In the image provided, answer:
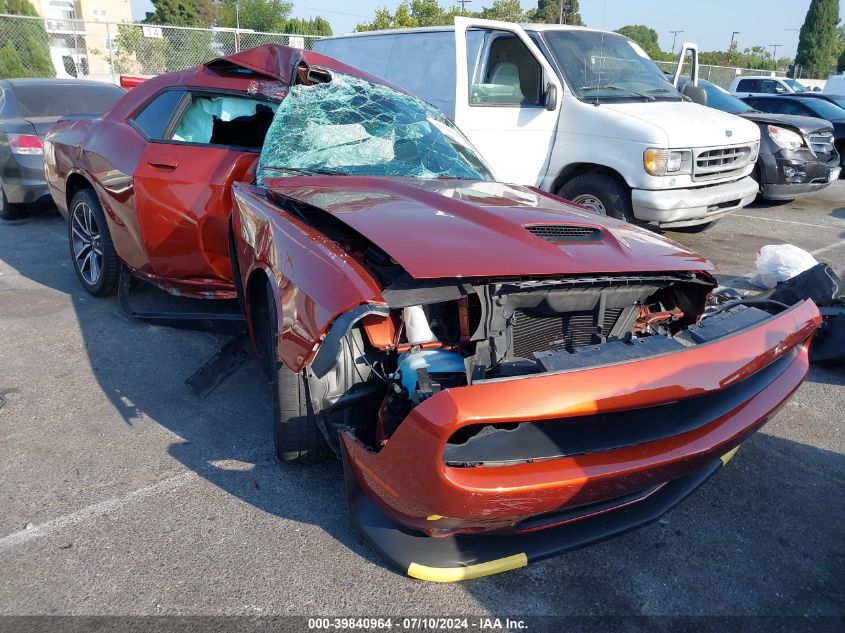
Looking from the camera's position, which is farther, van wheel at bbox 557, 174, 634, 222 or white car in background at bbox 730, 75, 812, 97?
white car in background at bbox 730, 75, 812, 97

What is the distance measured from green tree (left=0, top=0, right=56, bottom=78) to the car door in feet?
46.3

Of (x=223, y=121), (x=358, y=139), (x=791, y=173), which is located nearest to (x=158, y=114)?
(x=223, y=121)

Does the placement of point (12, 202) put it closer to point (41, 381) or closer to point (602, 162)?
point (41, 381)

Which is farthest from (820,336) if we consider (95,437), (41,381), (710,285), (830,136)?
(830,136)

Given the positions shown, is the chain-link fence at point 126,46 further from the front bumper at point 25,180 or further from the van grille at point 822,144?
the front bumper at point 25,180

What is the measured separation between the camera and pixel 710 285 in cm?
281

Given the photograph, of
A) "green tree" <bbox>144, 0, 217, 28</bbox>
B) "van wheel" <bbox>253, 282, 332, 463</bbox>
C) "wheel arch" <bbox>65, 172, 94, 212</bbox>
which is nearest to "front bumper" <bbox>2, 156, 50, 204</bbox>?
"wheel arch" <bbox>65, 172, 94, 212</bbox>

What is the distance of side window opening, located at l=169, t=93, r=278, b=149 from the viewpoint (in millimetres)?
4301

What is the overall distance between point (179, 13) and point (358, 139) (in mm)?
56130

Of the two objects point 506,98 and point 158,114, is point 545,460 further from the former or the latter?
point 506,98

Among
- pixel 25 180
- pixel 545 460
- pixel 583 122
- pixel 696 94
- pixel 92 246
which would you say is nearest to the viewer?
pixel 545 460

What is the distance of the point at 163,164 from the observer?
13.5 feet

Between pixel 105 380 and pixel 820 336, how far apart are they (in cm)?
424

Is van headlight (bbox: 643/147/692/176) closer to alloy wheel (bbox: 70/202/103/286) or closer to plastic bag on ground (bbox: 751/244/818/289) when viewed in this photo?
plastic bag on ground (bbox: 751/244/818/289)
